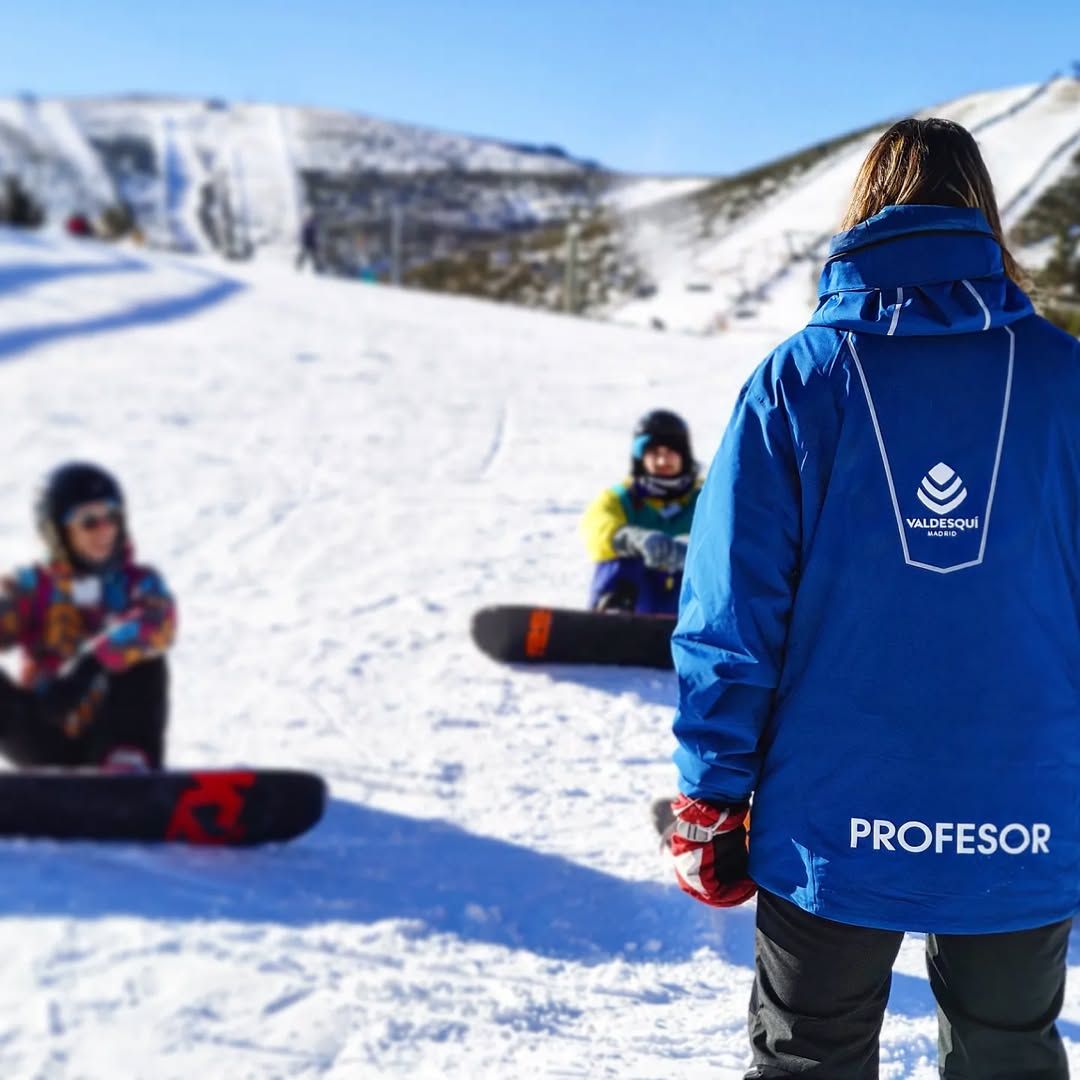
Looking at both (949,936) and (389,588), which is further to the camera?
(389,588)

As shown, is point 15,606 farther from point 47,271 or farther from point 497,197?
point 497,197

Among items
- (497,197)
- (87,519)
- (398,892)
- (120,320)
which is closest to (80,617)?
(87,519)

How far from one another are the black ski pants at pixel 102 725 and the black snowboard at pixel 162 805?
170mm

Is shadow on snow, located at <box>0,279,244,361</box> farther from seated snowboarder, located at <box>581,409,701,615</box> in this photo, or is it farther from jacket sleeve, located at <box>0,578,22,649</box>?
jacket sleeve, located at <box>0,578,22,649</box>

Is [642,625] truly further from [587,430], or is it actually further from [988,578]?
[587,430]

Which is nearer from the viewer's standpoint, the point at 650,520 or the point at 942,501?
the point at 942,501

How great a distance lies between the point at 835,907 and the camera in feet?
4.09

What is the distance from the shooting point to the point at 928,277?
48.2 inches

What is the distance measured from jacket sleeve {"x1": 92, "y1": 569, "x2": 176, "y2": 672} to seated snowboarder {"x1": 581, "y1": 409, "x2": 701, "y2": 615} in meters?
1.72

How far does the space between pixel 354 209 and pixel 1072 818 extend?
184 feet

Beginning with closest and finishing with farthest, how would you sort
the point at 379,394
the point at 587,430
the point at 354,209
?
the point at 587,430
the point at 379,394
the point at 354,209

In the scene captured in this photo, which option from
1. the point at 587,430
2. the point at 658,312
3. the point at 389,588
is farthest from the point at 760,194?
the point at 389,588

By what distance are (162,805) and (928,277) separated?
239cm

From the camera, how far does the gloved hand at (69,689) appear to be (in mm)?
3076
